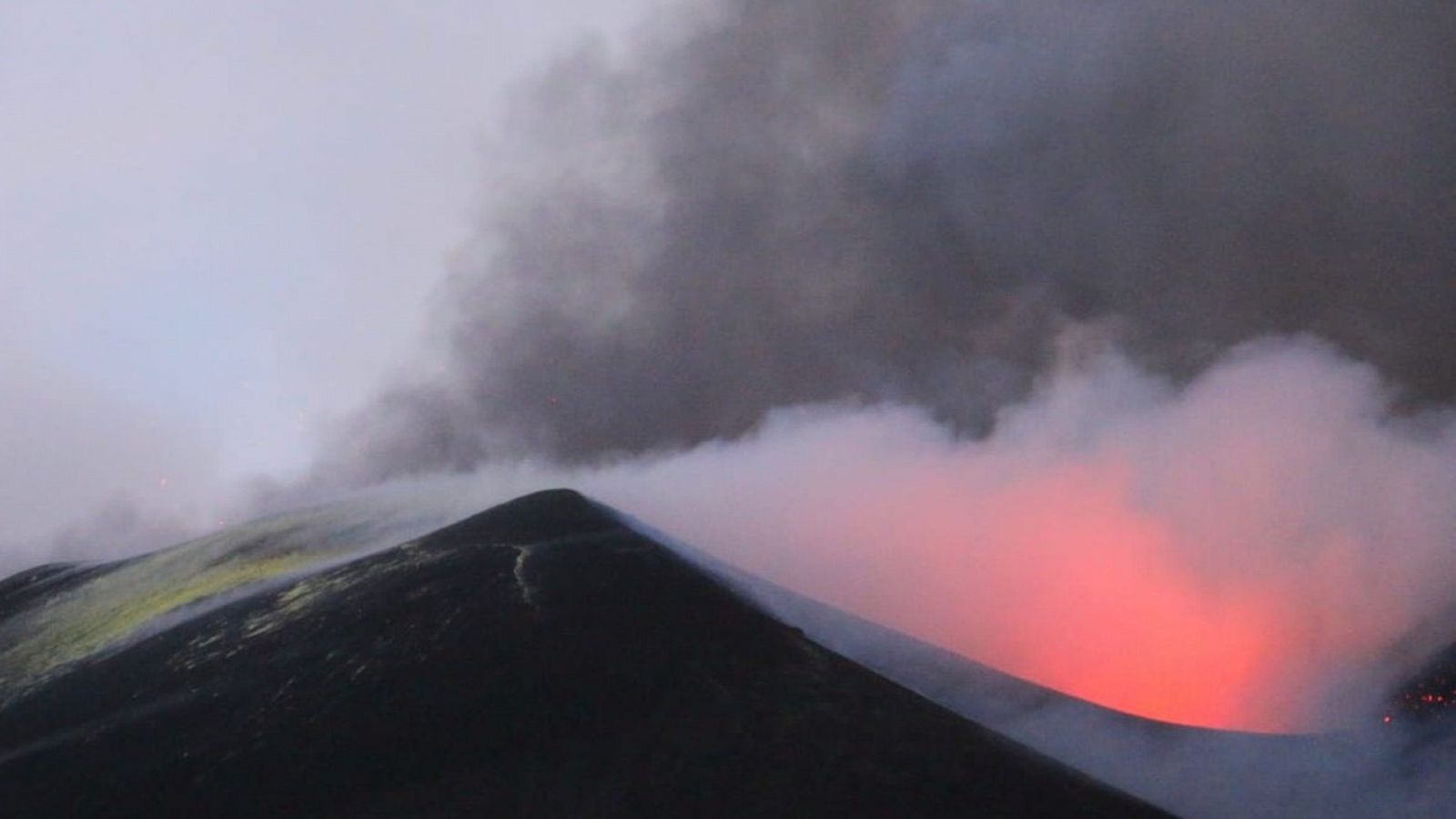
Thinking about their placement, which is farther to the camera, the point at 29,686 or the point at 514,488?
the point at 514,488

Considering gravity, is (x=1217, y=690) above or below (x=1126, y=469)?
below

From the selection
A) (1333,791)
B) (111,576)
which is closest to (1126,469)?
(1333,791)

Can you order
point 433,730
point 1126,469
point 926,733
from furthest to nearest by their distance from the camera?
point 1126,469 < point 433,730 < point 926,733

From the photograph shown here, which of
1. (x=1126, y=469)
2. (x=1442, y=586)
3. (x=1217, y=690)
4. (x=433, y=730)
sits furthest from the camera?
(x=1126, y=469)

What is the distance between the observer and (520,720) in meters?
8.77

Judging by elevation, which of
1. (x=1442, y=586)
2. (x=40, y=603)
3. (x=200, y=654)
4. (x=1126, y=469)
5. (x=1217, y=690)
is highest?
(x=1126, y=469)

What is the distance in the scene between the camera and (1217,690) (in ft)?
43.5

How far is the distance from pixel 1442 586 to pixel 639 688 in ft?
42.6

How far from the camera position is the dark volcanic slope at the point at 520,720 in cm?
750

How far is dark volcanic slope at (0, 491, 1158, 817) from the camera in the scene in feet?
24.6

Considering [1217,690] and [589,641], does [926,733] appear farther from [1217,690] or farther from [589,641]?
[1217,690]

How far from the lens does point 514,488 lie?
83.1 feet

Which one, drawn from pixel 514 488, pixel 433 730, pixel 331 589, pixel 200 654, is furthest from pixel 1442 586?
pixel 514 488

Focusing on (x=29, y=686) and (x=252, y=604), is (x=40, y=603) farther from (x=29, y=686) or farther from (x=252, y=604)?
(x=252, y=604)
